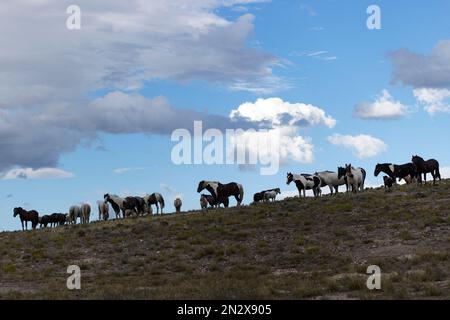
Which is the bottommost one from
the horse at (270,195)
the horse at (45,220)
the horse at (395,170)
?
the horse at (45,220)

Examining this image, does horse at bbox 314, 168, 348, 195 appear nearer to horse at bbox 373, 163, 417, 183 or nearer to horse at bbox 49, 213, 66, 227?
horse at bbox 373, 163, 417, 183

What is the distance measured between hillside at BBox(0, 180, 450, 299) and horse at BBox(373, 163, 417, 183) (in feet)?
27.2

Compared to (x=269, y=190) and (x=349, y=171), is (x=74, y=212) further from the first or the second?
(x=349, y=171)

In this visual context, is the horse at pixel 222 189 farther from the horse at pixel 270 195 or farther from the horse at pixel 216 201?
the horse at pixel 270 195

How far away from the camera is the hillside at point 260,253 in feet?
61.3

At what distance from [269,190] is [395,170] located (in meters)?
11.9

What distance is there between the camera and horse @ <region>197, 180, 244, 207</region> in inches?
1970

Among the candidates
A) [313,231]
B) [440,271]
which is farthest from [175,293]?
[313,231]

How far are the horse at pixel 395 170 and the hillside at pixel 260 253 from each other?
8.30 metres

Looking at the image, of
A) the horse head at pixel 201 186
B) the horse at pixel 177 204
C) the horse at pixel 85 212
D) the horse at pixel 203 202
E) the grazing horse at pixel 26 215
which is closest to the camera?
the horse head at pixel 201 186

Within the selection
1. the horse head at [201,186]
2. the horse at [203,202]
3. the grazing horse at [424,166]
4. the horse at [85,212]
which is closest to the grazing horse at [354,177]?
the grazing horse at [424,166]

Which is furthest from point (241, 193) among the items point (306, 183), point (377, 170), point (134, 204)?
point (377, 170)

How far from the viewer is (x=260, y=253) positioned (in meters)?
27.9

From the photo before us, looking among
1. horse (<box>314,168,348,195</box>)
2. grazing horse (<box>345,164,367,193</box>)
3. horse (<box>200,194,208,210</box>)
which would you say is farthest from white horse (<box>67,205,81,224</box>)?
grazing horse (<box>345,164,367,193</box>)
